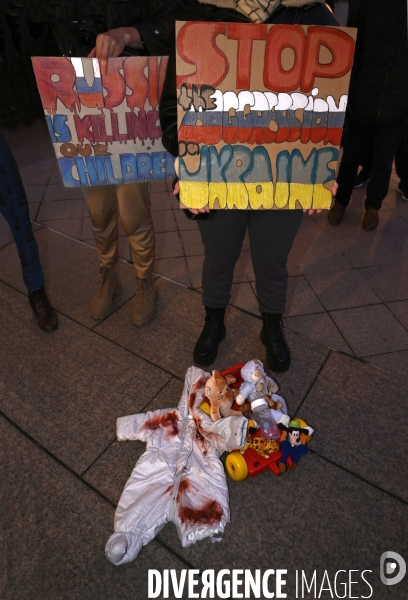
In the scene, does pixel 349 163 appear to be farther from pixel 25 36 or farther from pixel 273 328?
pixel 25 36

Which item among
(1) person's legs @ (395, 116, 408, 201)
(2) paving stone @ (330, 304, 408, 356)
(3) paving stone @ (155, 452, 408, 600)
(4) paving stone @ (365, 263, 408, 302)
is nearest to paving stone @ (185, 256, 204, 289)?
(2) paving stone @ (330, 304, 408, 356)

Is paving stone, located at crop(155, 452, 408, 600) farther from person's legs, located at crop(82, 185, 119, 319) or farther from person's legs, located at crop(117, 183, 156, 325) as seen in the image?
person's legs, located at crop(82, 185, 119, 319)

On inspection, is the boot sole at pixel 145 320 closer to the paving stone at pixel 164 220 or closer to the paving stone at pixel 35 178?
the paving stone at pixel 164 220

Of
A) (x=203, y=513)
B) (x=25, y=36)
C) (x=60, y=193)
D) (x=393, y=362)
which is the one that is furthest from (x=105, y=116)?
(x=25, y=36)

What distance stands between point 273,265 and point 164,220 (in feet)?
6.00

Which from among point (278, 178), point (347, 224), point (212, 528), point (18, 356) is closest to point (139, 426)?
point (212, 528)

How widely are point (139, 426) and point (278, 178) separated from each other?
1.12 m

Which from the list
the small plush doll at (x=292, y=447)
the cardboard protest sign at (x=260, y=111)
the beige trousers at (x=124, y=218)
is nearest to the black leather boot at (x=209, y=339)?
the beige trousers at (x=124, y=218)

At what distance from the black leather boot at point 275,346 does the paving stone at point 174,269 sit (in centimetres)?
76

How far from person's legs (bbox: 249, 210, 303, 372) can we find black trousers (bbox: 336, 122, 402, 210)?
1.73m

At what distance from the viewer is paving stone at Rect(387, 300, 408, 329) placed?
236 centimetres

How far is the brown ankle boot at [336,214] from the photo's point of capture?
3332 millimetres

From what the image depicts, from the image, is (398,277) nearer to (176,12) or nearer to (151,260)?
(151,260)

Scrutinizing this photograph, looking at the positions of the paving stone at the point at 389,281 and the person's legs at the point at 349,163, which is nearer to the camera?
the paving stone at the point at 389,281
